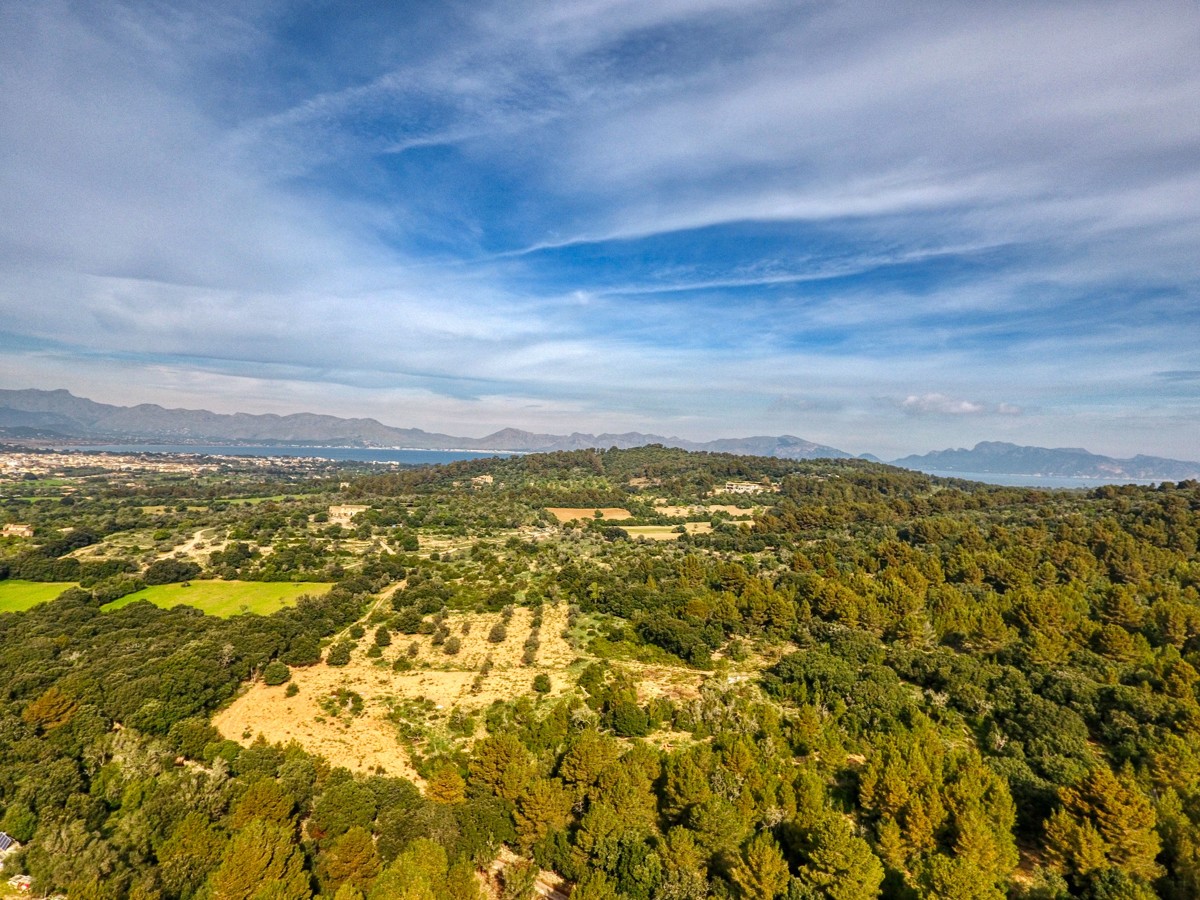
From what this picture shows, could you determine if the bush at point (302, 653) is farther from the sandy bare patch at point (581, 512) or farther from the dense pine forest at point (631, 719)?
the sandy bare patch at point (581, 512)

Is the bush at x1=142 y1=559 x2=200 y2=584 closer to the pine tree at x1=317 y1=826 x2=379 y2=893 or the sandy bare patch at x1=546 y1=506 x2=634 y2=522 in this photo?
the pine tree at x1=317 y1=826 x2=379 y2=893

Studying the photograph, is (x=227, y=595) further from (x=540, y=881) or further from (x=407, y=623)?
(x=540, y=881)

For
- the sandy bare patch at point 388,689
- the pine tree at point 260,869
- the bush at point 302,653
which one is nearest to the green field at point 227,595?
the bush at point 302,653

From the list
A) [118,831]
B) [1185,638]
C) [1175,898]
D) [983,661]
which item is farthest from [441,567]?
[1185,638]

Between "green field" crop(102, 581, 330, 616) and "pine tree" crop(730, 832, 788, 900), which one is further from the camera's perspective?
"green field" crop(102, 581, 330, 616)

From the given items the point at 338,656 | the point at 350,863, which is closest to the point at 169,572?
the point at 338,656

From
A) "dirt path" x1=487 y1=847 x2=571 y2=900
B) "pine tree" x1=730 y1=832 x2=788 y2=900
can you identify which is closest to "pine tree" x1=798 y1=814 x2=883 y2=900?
"pine tree" x1=730 y1=832 x2=788 y2=900
